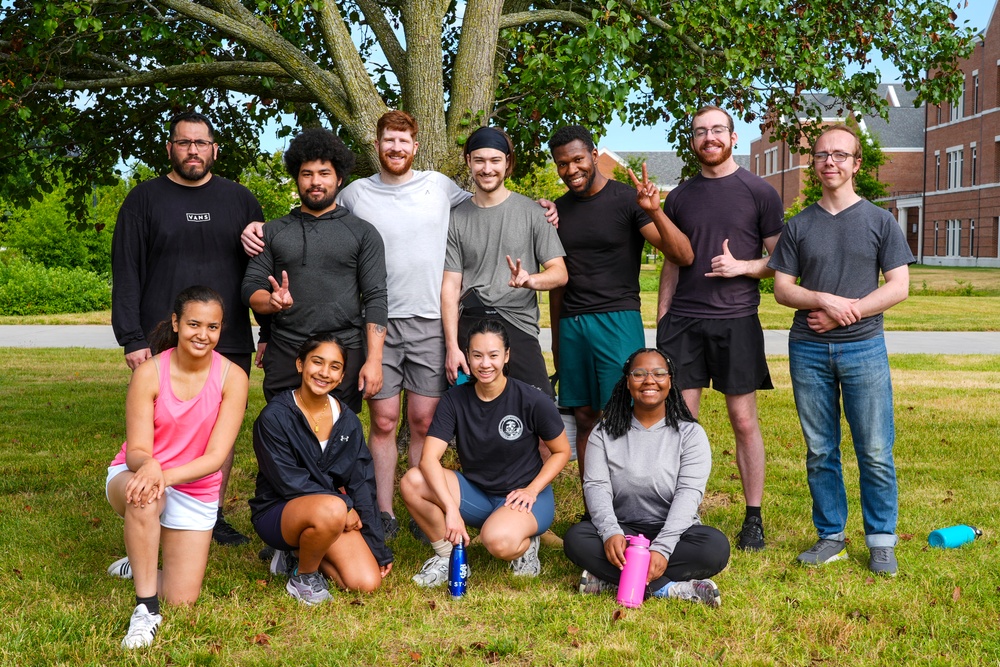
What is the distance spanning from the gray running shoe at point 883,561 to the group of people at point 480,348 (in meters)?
0.01

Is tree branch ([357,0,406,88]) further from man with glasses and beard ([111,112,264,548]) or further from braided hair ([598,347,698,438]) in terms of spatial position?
braided hair ([598,347,698,438])

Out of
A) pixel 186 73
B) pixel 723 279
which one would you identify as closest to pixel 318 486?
pixel 723 279

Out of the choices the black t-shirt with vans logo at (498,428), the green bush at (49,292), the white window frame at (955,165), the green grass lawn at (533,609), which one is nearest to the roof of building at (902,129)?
the white window frame at (955,165)

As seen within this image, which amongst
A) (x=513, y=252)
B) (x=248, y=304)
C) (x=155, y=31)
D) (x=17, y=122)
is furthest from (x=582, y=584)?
(x=17, y=122)

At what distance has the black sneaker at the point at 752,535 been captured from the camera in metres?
5.16

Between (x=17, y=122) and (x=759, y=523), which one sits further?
(x=17, y=122)

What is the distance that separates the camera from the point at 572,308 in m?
5.37

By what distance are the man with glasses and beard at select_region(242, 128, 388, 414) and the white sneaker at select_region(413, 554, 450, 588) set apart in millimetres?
913

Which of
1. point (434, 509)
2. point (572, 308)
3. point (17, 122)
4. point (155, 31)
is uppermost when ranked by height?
point (155, 31)

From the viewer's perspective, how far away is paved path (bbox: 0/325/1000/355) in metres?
14.8

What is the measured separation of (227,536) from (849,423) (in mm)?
3428

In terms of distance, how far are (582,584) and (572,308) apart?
158 cm

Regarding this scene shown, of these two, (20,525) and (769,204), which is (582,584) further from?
(20,525)

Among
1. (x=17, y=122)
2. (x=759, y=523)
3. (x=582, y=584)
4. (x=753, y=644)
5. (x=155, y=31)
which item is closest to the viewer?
(x=753, y=644)
